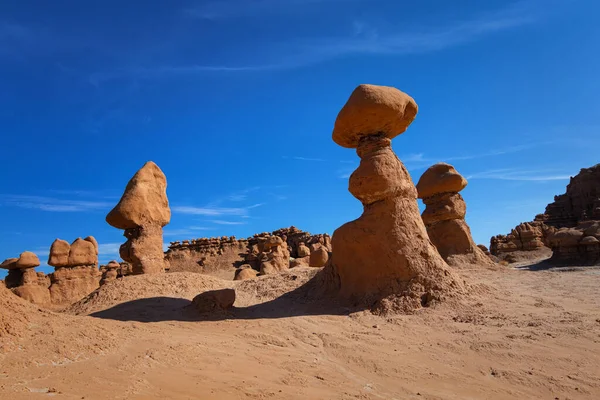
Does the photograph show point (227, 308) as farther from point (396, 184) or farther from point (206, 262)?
point (206, 262)

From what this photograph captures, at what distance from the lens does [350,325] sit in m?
6.15

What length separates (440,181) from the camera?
13242 mm

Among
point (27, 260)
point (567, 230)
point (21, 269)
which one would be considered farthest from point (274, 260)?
point (567, 230)

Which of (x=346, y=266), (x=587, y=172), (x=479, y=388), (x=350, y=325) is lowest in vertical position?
(x=479, y=388)

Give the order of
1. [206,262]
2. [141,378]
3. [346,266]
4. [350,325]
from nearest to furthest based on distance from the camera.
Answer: [141,378] < [350,325] < [346,266] < [206,262]

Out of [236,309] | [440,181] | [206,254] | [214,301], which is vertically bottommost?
[236,309]

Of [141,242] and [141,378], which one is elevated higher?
[141,242]

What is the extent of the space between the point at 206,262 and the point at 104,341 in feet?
91.9

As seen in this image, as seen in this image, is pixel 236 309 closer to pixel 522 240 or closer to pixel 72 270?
pixel 72 270

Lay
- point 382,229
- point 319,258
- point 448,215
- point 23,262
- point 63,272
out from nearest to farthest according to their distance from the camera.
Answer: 1. point 382,229
2. point 448,215
3. point 319,258
4. point 63,272
5. point 23,262

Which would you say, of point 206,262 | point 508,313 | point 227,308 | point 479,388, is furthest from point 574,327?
point 206,262

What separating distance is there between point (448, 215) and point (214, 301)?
8.69 metres

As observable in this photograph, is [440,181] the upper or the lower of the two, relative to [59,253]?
upper

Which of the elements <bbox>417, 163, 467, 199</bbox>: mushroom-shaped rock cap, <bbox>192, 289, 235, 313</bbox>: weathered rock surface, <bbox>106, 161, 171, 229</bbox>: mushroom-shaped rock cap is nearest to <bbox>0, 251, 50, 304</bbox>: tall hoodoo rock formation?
<bbox>106, 161, 171, 229</bbox>: mushroom-shaped rock cap
